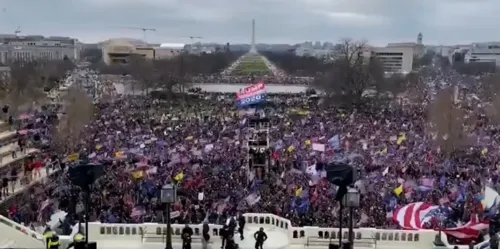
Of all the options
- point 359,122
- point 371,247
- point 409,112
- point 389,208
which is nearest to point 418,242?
point 371,247

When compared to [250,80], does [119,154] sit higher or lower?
lower

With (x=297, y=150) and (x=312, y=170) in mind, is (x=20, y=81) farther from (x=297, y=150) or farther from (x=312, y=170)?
(x=312, y=170)

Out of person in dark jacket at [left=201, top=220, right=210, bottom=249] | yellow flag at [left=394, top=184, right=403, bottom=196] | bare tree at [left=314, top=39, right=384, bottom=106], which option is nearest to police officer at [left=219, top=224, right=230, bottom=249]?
person in dark jacket at [left=201, top=220, right=210, bottom=249]

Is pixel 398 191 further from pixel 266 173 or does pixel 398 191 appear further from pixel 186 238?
pixel 186 238

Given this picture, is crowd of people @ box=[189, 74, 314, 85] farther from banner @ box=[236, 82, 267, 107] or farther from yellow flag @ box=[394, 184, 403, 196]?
yellow flag @ box=[394, 184, 403, 196]

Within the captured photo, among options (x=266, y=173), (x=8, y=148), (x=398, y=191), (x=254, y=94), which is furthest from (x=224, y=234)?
(x=8, y=148)

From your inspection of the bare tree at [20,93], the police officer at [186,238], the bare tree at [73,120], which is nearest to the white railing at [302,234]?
the police officer at [186,238]
